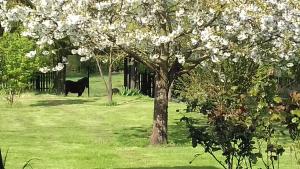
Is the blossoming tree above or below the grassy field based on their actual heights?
above

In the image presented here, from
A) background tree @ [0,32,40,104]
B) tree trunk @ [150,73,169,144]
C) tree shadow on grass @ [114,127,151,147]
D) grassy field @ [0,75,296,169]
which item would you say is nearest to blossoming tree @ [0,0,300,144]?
tree trunk @ [150,73,169,144]

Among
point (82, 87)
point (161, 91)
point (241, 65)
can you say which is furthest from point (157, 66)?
point (82, 87)

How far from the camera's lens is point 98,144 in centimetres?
1543

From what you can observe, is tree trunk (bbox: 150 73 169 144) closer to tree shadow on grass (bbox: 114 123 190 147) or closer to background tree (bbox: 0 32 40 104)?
tree shadow on grass (bbox: 114 123 190 147)

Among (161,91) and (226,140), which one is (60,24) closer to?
(161,91)

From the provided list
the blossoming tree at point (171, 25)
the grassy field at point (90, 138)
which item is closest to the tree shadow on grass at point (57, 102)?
the grassy field at point (90, 138)

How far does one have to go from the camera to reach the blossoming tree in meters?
12.2

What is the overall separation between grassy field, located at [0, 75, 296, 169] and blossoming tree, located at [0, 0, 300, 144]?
8.01ft

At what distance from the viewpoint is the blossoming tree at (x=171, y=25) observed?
40.2 ft

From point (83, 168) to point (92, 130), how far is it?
722 cm

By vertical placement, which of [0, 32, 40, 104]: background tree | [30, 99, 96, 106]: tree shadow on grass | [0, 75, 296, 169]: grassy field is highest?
[0, 32, 40, 104]: background tree

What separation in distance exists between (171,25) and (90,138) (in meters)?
4.57

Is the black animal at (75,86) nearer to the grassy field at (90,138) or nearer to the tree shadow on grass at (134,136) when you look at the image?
the grassy field at (90,138)

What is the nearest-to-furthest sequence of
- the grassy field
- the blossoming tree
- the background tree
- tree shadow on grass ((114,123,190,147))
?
the blossoming tree
the grassy field
tree shadow on grass ((114,123,190,147))
the background tree
